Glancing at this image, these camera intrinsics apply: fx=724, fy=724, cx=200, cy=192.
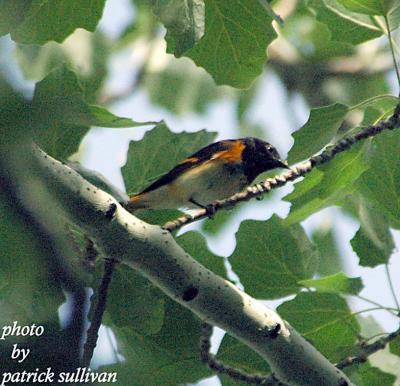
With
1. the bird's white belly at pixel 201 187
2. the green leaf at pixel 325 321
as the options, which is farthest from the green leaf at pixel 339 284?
the bird's white belly at pixel 201 187

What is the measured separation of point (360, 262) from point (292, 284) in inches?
13.3

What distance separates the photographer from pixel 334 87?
7438 mm

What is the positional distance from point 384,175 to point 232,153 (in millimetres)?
2030

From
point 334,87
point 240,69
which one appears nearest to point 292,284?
point 240,69

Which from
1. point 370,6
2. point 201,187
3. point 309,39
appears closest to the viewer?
point 370,6

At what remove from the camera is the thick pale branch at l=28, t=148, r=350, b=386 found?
2031mm

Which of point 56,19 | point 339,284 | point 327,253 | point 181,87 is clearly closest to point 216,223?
point 339,284

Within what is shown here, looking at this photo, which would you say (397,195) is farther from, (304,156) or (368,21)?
(368,21)

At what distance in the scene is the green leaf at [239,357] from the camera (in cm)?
291

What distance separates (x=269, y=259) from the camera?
3.22 m

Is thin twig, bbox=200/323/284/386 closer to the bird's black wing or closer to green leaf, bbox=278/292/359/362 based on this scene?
green leaf, bbox=278/292/359/362

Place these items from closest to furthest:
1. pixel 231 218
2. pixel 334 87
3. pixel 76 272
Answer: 1. pixel 76 272
2. pixel 231 218
3. pixel 334 87

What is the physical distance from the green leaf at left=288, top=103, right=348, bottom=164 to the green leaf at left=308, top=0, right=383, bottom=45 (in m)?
0.69

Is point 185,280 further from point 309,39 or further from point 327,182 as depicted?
point 309,39
